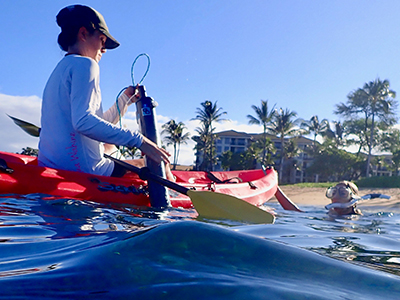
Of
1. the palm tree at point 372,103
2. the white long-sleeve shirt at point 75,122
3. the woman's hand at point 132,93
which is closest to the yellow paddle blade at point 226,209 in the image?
the white long-sleeve shirt at point 75,122

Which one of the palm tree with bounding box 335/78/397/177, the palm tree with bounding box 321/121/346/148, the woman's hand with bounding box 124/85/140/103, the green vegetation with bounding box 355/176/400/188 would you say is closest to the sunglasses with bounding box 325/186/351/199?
the woman's hand with bounding box 124/85/140/103

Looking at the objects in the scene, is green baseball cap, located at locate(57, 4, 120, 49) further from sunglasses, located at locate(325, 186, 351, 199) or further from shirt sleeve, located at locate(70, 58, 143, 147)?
sunglasses, located at locate(325, 186, 351, 199)

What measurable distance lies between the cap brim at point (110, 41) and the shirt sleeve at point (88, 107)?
38 cm

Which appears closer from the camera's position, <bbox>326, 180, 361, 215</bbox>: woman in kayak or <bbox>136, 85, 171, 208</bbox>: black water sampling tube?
<bbox>136, 85, 171, 208</bbox>: black water sampling tube

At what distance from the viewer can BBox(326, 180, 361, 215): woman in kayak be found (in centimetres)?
431

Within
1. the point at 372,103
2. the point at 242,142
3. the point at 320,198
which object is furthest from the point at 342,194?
the point at 242,142

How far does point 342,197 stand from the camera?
14.4ft

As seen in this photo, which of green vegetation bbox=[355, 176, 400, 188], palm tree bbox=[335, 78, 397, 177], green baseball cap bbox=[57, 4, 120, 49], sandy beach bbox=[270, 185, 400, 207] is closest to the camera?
green baseball cap bbox=[57, 4, 120, 49]

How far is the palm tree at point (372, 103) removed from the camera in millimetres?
31141

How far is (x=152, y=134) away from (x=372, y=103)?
33122 millimetres

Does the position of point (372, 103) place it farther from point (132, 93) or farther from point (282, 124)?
point (132, 93)

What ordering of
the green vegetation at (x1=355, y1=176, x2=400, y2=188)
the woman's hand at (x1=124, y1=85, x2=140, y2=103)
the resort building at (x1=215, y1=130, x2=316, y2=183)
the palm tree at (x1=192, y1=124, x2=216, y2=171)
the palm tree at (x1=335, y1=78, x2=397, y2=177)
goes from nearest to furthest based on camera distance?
the woman's hand at (x1=124, y1=85, x2=140, y2=103) → the green vegetation at (x1=355, y1=176, x2=400, y2=188) → the palm tree at (x1=335, y1=78, x2=397, y2=177) → the palm tree at (x1=192, y1=124, x2=216, y2=171) → the resort building at (x1=215, y1=130, x2=316, y2=183)

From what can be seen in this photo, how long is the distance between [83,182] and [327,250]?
6.33ft

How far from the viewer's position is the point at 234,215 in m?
2.74
